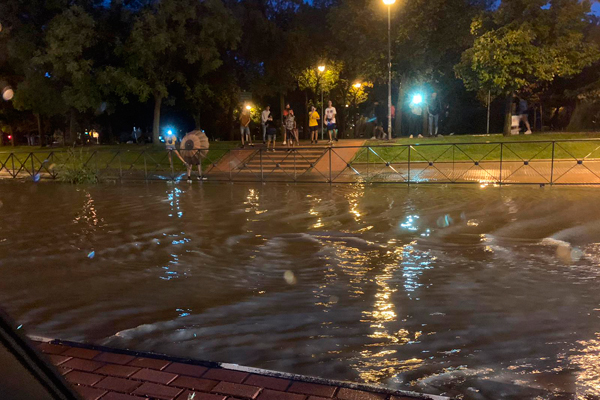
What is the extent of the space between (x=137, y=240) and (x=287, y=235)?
252 cm

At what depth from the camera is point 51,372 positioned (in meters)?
1.72

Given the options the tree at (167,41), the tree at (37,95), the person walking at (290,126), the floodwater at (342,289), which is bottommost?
the floodwater at (342,289)

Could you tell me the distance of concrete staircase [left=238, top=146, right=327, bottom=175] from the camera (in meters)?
20.4

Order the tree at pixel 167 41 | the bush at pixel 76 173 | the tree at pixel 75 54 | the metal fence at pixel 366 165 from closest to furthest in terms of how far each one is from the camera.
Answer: the metal fence at pixel 366 165 → the bush at pixel 76 173 → the tree at pixel 75 54 → the tree at pixel 167 41

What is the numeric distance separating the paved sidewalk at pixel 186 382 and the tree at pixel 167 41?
79.6 feet

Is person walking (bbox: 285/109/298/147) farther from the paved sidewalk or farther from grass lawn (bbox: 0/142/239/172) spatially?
the paved sidewalk

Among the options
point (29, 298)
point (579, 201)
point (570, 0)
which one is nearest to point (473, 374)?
point (29, 298)

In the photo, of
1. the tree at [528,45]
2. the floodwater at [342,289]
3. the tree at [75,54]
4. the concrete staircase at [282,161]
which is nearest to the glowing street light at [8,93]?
the tree at [75,54]

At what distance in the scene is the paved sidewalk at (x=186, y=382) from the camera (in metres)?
3.00

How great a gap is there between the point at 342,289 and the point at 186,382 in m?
2.59

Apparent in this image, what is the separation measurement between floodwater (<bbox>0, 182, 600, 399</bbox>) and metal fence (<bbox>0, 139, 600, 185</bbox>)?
6.45m

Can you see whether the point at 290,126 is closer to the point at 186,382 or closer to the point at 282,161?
the point at 282,161

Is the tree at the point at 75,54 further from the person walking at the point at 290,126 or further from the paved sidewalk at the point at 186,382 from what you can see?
the paved sidewalk at the point at 186,382

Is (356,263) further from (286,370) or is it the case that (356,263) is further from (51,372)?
(51,372)
